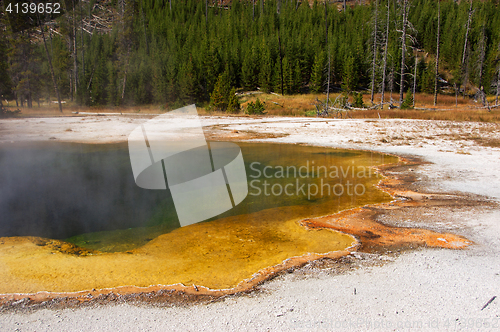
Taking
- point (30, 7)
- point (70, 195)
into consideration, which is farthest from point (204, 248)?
point (30, 7)

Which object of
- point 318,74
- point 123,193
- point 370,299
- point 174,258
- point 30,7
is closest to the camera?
point 370,299

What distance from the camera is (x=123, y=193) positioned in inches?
334

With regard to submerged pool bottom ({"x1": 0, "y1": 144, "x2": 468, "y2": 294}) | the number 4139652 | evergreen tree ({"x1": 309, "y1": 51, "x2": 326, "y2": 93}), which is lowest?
submerged pool bottom ({"x1": 0, "y1": 144, "x2": 468, "y2": 294})

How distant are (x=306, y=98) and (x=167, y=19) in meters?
37.2

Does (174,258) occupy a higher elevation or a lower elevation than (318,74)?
lower

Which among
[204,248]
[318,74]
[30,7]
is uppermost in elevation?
[30,7]

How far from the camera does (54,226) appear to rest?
631 cm

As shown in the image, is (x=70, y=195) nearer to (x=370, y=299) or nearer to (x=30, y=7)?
(x=370, y=299)

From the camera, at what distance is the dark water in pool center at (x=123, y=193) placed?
20.4ft

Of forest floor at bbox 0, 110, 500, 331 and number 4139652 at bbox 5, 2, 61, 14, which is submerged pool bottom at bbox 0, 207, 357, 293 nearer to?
forest floor at bbox 0, 110, 500, 331

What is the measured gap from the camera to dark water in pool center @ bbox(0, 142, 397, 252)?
6.21m

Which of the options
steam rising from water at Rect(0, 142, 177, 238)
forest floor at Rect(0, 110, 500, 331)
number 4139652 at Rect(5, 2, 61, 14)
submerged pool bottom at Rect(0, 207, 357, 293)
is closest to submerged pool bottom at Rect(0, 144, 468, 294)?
submerged pool bottom at Rect(0, 207, 357, 293)

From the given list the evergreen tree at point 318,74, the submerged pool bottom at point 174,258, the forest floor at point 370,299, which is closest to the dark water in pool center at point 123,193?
the submerged pool bottom at point 174,258

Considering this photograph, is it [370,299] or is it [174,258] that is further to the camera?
[174,258]
